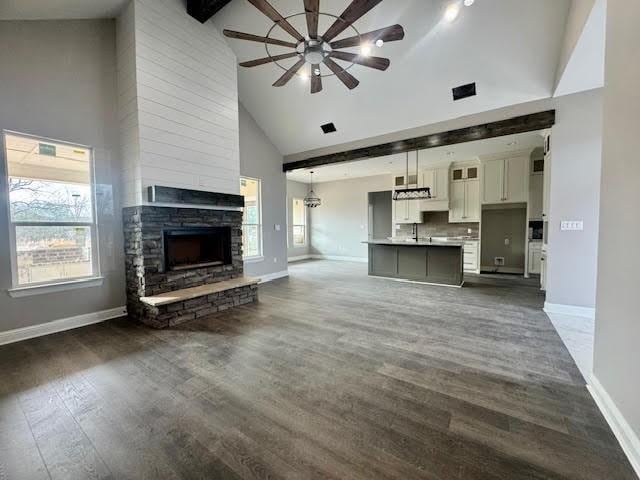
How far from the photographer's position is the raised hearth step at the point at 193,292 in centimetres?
334

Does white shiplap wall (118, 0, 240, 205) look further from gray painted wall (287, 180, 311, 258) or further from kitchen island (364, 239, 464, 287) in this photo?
gray painted wall (287, 180, 311, 258)

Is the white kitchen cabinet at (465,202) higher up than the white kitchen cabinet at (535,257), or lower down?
higher up

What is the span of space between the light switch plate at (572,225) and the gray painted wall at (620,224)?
2302mm

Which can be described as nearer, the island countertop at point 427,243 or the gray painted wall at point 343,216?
the island countertop at point 427,243

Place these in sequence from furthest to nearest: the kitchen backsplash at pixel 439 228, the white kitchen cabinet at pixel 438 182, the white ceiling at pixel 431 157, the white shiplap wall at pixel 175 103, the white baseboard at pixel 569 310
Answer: the kitchen backsplash at pixel 439 228, the white kitchen cabinet at pixel 438 182, the white ceiling at pixel 431 157, the white baseboard at pixel 569 310, the white shiplap wall at pixel 175 103

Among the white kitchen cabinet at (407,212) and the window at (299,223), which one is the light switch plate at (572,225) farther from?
the window at (299,223)

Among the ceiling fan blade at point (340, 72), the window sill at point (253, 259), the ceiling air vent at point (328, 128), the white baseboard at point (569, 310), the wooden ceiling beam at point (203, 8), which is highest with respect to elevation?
the wooden ceiling beam at point (203, 8)

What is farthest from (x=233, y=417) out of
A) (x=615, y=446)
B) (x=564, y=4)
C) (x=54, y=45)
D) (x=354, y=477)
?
(x=564, y=4)

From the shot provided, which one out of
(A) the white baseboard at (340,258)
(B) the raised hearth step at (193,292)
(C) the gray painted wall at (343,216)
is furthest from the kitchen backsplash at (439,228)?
(B) the raised hearth step at (193,292)

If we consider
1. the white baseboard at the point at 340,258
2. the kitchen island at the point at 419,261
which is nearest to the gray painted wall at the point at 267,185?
the kitchen island at the point at 419,261

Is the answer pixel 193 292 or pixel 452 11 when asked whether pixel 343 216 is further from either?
pixel 452 11

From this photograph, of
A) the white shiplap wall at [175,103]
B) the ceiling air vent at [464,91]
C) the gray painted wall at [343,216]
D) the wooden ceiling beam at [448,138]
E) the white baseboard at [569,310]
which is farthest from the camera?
the gray painted wall at [343,216]

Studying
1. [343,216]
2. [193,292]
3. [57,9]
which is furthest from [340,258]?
[57,9]

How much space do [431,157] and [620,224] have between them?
542 cm
